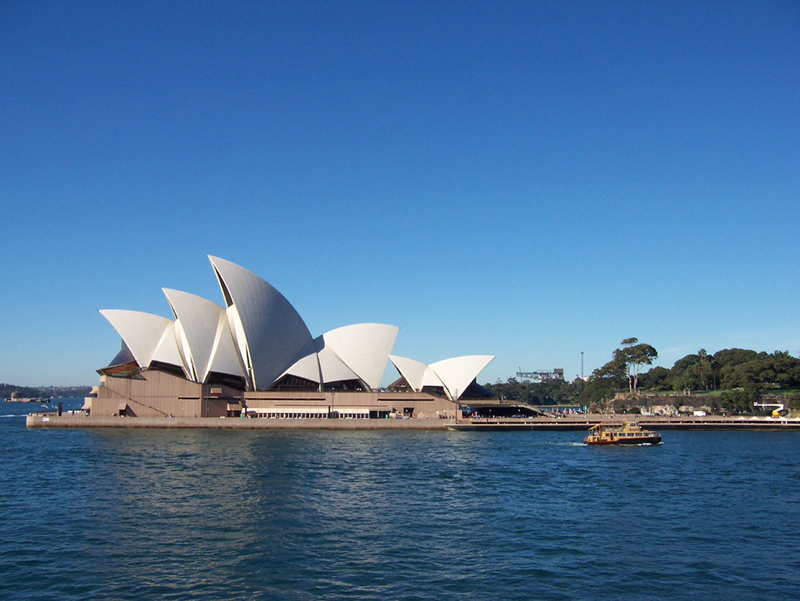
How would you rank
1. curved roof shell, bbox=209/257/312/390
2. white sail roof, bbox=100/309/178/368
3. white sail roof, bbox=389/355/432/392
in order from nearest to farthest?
curved roof shell, bbox=209/257/312/390
white sail roof, bbox=100/309/178/368
white sail roof, bbox=389/355/432/392

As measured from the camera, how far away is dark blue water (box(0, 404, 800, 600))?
1435cm

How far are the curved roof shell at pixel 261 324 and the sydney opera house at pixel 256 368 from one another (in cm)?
10

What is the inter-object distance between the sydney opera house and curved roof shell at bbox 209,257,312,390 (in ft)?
0.33

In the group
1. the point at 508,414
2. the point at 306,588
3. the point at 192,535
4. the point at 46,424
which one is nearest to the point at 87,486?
the point at 192,535

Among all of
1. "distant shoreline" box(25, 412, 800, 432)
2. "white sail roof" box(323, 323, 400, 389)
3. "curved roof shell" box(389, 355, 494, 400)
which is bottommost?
"distant shoreline" box(25, 412, 800, 432)

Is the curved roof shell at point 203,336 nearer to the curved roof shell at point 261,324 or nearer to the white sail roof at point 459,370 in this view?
the curved roof shell at point 261,324

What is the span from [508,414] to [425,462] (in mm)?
36299

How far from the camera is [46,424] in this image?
5656 cm

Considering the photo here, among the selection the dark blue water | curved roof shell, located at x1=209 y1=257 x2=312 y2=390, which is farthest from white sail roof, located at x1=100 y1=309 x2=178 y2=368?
the dark blue water

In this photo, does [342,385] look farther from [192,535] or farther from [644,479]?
[192,535]

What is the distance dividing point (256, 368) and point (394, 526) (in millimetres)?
41753

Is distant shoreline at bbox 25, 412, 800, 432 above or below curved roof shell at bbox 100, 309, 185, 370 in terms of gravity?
below

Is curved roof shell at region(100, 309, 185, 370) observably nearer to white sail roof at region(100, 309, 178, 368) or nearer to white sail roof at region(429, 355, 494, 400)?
white sail roof at region(100, 309, 178, 368)

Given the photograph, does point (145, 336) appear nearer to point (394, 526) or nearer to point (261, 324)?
point (261, 324)
